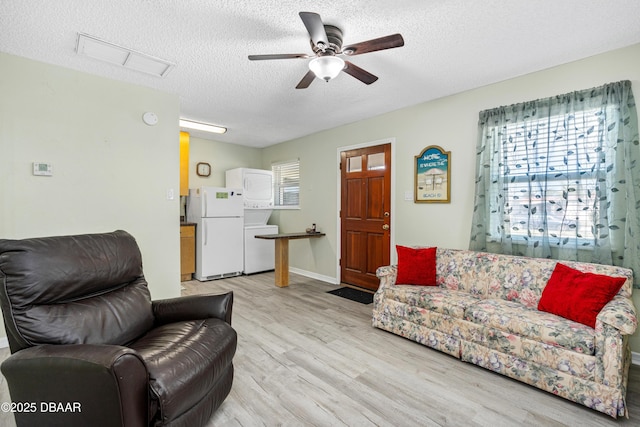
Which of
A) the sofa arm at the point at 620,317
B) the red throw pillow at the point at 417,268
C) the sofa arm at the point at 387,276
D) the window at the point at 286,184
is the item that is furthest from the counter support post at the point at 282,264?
the sofa arm at the point at 620,317

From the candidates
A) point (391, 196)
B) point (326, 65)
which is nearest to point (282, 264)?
point (391, 196)

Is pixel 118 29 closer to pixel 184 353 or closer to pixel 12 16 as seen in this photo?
pixel 12 16

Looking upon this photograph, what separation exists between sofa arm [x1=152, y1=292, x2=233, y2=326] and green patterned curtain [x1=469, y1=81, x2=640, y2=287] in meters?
2.54

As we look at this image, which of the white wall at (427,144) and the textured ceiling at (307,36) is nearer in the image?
the textured ceiling at (307,36)

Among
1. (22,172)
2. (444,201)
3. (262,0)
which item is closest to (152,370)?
(262,0)

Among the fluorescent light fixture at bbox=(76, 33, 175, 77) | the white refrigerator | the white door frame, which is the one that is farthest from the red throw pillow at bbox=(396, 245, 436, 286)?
the white refrigerator

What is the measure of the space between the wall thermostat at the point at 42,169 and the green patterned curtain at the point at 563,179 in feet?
13.5

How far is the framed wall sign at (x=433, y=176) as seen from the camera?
3.39 meters

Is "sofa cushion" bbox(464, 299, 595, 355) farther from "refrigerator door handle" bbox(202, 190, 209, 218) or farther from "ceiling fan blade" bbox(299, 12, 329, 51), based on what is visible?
"refrigerator door handle" bbox(202, 190, 209, 218)

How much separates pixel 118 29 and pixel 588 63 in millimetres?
Answer: 3782

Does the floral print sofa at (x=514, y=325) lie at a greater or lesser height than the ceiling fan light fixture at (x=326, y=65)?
lesser

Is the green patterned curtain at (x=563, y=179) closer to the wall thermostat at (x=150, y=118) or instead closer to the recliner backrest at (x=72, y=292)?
the recliner backrest at (x=72, y=292)

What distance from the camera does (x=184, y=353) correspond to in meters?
1.47

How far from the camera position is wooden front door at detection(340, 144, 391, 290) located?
4.07 meters
